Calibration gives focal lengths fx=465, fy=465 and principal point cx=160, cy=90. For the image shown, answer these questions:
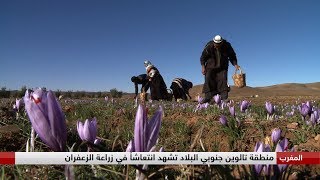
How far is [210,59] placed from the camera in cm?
1240

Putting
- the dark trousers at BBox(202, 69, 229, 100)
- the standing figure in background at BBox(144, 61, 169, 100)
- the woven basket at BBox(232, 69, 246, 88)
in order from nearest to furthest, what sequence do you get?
the woven basket at BBox(232, 69, 246, 88)
the dark trousers at BBox(202, 69, 229, 100)
the standing figure in background at BBox(144, 61, 169, 100)

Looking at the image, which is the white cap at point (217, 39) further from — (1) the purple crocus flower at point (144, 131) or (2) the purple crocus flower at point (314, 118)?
(1) the purple crocus flower at point (144, 131)

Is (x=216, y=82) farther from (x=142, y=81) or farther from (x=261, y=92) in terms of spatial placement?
(x=261, y=92)

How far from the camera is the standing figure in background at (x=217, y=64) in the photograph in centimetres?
1202

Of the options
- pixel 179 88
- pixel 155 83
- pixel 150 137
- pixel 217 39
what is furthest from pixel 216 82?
pixel 150 137

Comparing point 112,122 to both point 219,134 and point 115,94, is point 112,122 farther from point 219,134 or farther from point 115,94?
point 115,94

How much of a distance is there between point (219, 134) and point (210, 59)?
7.46 metres

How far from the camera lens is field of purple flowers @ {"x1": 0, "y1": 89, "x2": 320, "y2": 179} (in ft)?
5.16

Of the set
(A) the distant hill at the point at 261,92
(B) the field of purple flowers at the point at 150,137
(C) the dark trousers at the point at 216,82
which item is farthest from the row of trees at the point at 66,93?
(B) the field of purple flowers at the point at 150,137

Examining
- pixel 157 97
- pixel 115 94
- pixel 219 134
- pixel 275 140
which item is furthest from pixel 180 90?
pixel 275 140

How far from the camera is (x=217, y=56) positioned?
12.2 m

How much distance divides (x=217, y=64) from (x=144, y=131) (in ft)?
35.7

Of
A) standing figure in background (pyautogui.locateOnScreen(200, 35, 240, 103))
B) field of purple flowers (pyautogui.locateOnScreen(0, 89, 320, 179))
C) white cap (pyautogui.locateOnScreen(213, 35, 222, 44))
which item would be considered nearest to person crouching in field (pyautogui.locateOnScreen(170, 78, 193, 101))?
standing figure in background (pyautogui.locateOnScreen(200, 35, 240, 103))

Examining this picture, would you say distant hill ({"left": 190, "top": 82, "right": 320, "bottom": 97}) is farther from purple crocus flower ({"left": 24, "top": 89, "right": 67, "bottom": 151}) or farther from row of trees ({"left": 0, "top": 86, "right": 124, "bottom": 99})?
purple crocus flower ({"left": 24, "top": 89, "right": 67, "bottom": 151})
